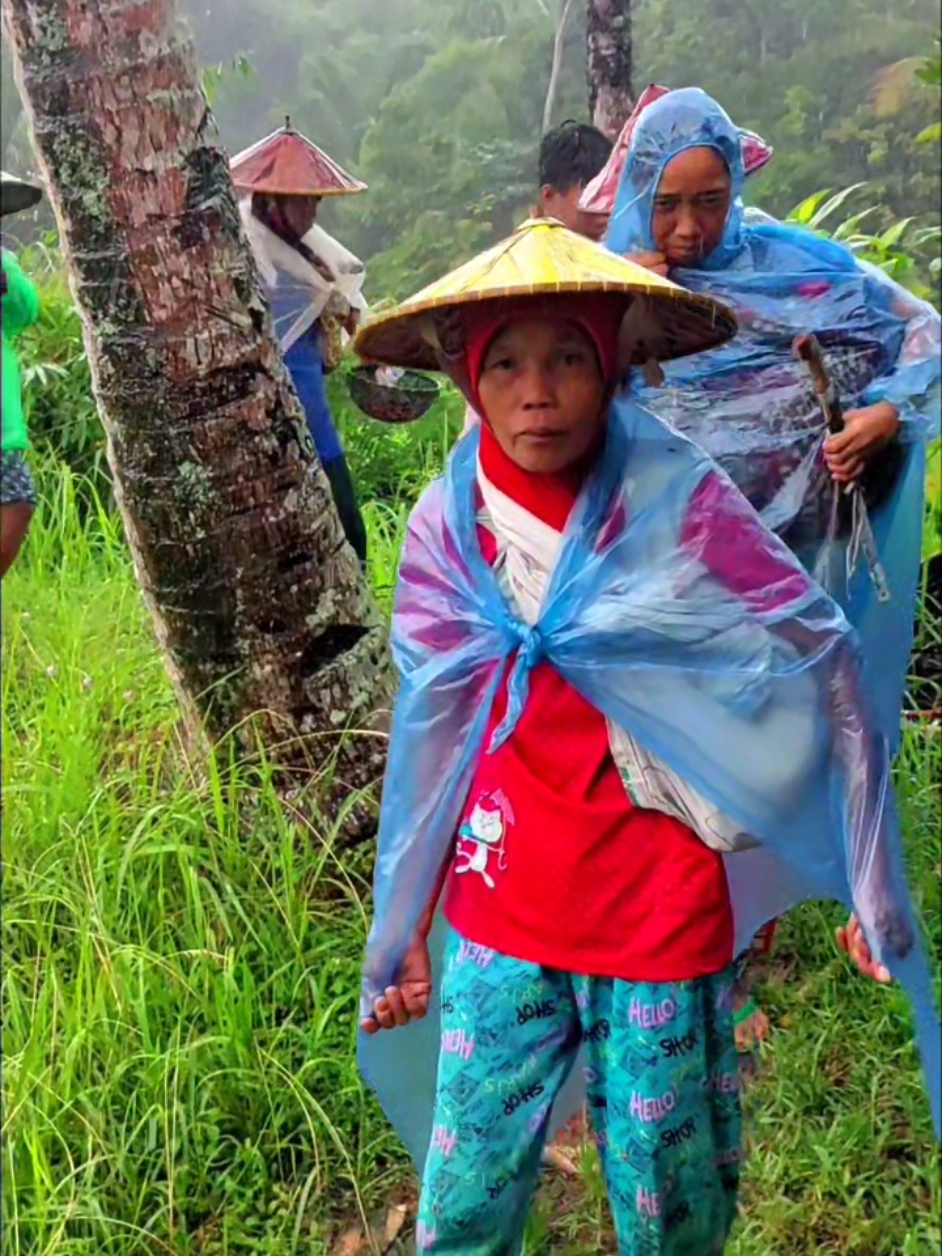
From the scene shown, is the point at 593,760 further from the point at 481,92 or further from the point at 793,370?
the point at 481,92

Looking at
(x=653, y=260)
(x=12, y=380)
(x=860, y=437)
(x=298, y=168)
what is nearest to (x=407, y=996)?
(x=12, y=380)

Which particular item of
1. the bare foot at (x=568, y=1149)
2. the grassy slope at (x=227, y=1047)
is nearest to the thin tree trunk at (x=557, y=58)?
the grassy slope at (x=227, y=1047)

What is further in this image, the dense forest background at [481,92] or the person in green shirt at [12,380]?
the dense forest background at [481,92]

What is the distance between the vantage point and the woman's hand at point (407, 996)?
1.55m

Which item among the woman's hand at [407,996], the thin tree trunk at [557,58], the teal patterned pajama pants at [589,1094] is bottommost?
the teal patterned pajama pants at [589,1094]

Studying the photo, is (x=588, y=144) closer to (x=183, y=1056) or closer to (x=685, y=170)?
(x=685, y=170)

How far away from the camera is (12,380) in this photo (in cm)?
155

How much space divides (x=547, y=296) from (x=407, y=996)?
77 cm

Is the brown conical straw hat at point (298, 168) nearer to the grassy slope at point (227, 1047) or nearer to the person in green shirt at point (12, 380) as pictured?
the person in green shirt at point (12, 380)

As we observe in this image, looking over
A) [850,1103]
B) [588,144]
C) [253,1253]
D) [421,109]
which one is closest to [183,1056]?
[253,1253]

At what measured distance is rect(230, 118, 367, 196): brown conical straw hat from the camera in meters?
1.97

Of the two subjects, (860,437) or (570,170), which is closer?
(860,437)

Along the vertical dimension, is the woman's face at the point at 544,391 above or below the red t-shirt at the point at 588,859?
above

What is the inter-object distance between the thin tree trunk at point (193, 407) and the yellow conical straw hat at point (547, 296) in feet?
2.08
